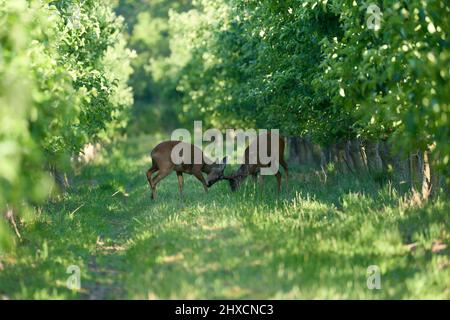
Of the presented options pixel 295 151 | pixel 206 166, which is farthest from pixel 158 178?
pixel 295 151

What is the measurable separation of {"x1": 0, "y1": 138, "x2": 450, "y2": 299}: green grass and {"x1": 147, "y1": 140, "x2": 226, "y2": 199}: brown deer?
10.3 feet

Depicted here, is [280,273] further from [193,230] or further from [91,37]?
[91,37]

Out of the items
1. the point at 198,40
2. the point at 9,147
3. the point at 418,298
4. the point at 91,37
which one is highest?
the point at 198,40

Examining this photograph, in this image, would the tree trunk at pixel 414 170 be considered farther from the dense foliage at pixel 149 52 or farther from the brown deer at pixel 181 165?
the dense foliage at pixel 149 52

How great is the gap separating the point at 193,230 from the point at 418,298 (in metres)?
4.44

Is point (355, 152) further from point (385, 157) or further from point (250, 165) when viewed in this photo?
point (250, 165)

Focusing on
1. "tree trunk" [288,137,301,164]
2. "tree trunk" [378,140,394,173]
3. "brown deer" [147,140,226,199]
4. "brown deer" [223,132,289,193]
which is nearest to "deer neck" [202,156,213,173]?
"brown deer" [147,140,226,199]

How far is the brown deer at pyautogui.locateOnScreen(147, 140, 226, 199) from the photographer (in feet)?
60.8

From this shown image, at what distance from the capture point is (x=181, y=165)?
18.9 meters

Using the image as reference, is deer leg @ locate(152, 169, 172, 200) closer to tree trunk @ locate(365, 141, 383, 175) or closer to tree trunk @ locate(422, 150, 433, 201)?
tree trunk @ locate(365, 141, 383, 175)

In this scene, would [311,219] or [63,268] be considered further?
[311,219]

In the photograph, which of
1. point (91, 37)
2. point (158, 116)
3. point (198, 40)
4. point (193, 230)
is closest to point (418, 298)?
point (193, 230)

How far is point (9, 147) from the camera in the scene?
6.87 m

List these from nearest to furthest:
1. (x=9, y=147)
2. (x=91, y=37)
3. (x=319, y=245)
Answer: (x=9, y=147)
(x=319, y=245)
(x=91, y=37)
